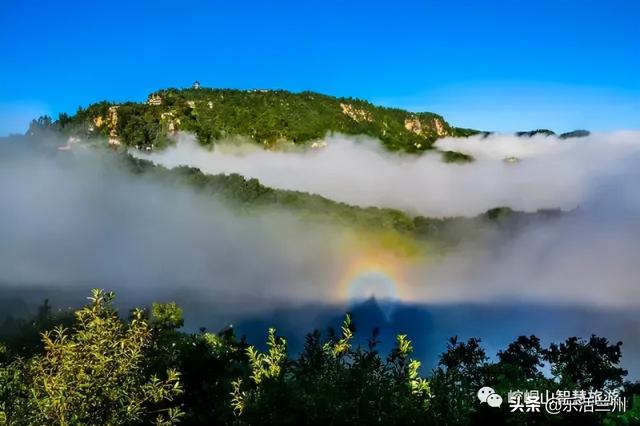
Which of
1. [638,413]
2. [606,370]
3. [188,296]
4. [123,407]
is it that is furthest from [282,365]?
[188,296]

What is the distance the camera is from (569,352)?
183ft

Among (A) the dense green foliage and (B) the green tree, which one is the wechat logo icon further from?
(B) the green tree

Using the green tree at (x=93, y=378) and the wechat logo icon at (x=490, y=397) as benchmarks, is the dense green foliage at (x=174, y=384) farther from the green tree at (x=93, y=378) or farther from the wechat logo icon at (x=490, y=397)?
the wechat logo icon at (x=490, y=397)

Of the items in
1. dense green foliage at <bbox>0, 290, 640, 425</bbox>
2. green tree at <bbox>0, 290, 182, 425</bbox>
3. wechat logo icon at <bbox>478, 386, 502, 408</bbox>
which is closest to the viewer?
green tree at <bbox>0, 290, 182, 425</bbox>

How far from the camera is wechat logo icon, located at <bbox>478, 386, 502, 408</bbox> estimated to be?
101 feet

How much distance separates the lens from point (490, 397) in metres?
31.1

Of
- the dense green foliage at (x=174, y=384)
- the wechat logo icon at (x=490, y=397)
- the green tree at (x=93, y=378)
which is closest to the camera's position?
the green tree at (x=93, y=378)

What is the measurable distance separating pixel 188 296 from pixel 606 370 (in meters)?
159

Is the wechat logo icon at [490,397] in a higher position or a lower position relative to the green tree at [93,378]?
lower

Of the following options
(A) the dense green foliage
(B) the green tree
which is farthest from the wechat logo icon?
(B) the green tree

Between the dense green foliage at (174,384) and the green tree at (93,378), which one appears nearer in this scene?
the green tree at (93,378)

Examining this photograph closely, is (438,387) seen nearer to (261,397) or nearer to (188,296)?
(261,397)

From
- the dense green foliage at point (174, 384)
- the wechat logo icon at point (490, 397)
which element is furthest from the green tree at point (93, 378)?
the wechat logo icon at point (490, 397)

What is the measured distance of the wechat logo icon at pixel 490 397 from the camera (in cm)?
3077
